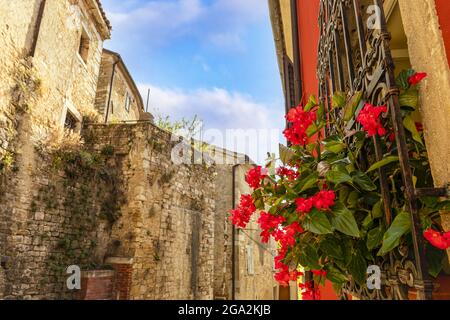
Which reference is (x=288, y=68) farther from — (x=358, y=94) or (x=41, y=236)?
(x=41, y=236)

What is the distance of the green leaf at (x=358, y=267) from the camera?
1.29m

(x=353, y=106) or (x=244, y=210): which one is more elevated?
(x=353, y=106)

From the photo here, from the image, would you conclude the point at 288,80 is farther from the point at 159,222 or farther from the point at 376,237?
the point at 376,237

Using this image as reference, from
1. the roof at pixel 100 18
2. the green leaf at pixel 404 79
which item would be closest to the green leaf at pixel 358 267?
the green leaf at pixel 404 79

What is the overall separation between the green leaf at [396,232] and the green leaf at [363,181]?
0.19 meters

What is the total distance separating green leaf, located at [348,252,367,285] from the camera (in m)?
1.29

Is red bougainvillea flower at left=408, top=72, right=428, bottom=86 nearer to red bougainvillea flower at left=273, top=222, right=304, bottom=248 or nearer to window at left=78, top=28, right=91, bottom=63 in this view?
red bougainvillea flower at left=273, top=222, right=304, bottom=248

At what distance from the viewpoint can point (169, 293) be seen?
9.23 m

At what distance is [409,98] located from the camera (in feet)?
3.95

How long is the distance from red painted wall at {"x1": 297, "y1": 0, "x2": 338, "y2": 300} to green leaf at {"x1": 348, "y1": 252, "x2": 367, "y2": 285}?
220 cm

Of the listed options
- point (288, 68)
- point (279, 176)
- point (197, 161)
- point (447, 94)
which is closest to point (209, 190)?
point (197, 161)

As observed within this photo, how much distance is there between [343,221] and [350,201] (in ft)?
0.65

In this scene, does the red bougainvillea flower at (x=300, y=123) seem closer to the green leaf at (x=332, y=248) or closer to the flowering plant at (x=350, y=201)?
the flowering plant at (x=350, y=201)

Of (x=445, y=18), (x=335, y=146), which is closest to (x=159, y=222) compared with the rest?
(x=335, y=146)
